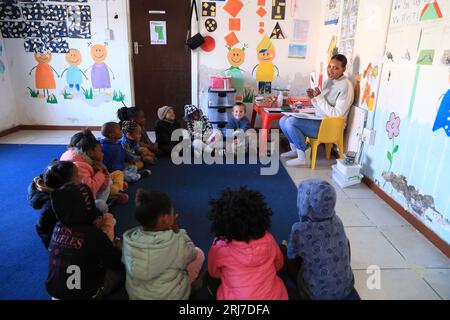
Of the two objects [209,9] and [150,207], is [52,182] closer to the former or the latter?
[150,207]

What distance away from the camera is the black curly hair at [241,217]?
1.24m

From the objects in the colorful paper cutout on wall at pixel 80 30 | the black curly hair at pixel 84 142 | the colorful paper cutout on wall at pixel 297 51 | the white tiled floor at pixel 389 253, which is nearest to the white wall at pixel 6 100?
the colorful paper cutout on wall at pixel 80 30

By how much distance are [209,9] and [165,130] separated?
1774mm

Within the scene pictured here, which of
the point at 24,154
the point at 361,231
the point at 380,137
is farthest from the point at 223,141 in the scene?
the point at 24,154

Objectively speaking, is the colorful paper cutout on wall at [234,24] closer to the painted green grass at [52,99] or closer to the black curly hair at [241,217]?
the painted green grass at [52,99]

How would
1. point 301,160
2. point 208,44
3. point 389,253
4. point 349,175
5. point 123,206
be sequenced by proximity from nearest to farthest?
point 389,253, point 123,206, point 349,175, point 301,160, point 208,44

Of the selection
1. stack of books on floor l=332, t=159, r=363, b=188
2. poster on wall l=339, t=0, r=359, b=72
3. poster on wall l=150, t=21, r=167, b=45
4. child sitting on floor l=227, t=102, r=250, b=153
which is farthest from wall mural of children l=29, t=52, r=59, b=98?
stack of books on floor l=332, t=159, r=363, b=188

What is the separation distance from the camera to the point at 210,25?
4.24m

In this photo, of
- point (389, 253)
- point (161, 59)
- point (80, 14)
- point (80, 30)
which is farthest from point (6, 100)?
point (389, 253)

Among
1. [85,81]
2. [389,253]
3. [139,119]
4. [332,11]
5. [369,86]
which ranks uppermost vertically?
[332,11]

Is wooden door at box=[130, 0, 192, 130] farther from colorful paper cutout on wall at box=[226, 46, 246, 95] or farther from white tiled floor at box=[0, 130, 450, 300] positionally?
white tiled floor at box=[0, 130, 450, 300]

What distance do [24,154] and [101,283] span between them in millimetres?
2747
